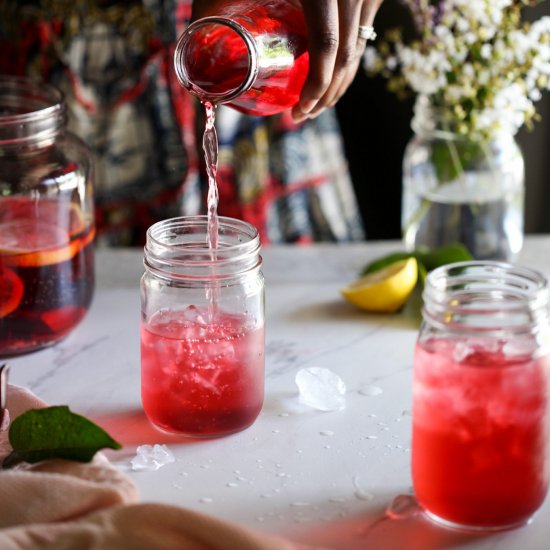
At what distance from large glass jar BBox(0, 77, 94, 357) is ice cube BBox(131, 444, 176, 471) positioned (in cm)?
35

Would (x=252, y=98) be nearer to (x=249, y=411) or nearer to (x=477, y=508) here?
(x=249, y=411)

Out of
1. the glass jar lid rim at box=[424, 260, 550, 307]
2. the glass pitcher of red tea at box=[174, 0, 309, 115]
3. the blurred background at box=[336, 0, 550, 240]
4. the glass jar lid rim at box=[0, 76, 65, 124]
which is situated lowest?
the blurred background at box=[336, 0, 550, 240]

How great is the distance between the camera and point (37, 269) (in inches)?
60.7

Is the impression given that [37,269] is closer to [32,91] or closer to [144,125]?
[32,91]

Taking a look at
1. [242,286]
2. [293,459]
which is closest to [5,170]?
[242,286]

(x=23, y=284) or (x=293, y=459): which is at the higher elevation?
(x=23, y=284)

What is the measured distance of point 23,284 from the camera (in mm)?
1538

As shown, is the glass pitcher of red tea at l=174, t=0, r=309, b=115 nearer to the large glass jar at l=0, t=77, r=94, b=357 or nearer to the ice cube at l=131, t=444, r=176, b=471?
the large glass jar at l=0, t=77, r=94, b=357

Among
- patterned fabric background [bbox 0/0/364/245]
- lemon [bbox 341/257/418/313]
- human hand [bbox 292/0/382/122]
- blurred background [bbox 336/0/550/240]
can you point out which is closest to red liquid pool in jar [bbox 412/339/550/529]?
human hand [bbox 292/0/382/122]

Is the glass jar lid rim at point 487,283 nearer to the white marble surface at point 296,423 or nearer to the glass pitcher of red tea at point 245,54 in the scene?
the white marble surface at point 296,423

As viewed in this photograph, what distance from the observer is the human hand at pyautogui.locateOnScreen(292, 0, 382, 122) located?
4.50 ft

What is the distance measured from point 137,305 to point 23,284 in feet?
0.95

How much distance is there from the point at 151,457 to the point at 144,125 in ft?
3.71

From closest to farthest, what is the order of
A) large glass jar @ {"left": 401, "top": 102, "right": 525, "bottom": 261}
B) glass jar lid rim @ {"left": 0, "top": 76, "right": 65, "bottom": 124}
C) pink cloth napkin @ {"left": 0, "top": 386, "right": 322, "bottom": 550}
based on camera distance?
pink cloth napkin @ {"left": 0, "top": 386, "right": 322, "bottom": 550}, glass jar lid rim @ {"left": 0, "top": 76, "right": 65, "bottom": 124}, large glass jar @ {"left": 401, "top": 102, "right": 525, "bottom": 261}
